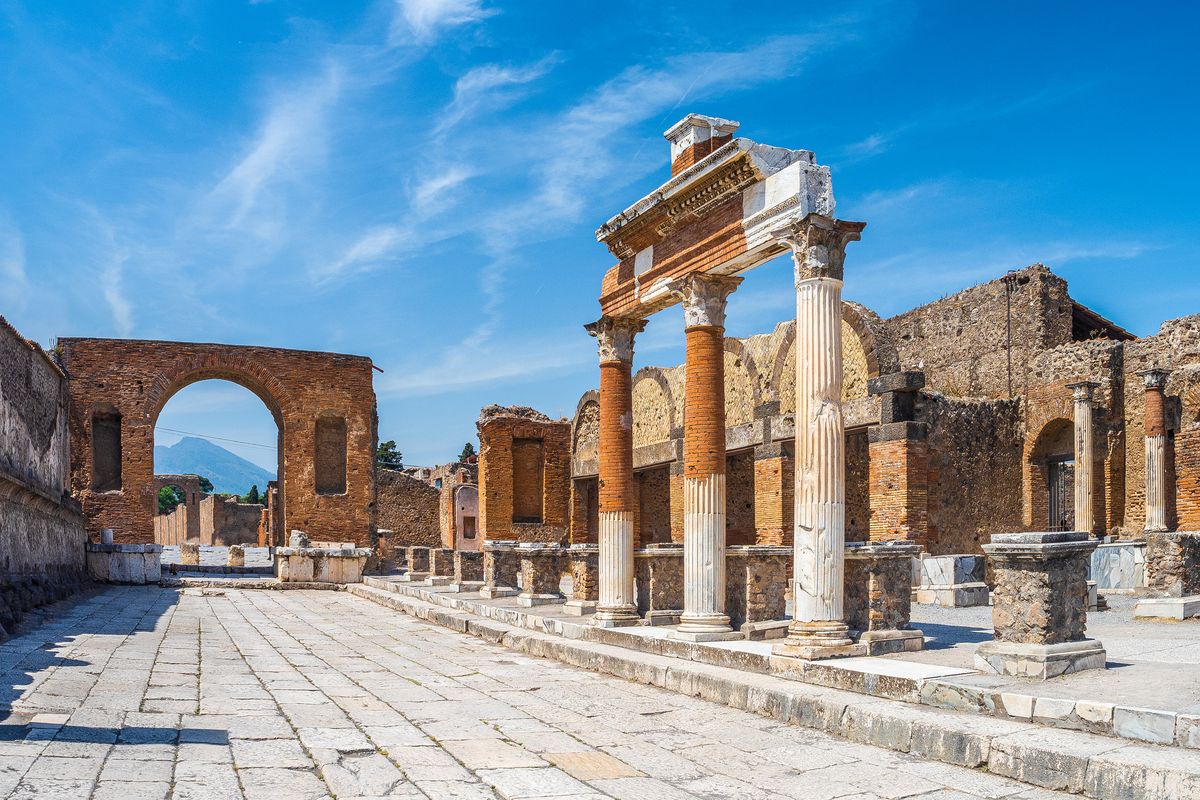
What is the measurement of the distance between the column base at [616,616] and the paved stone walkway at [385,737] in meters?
1.14

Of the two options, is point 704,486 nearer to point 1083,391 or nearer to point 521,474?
point 1083,391

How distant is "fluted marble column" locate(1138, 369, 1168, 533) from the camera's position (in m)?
18.6

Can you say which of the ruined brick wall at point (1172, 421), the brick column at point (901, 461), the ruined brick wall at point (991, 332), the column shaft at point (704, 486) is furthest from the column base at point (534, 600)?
the ruined brick wall at point (1172, 421)

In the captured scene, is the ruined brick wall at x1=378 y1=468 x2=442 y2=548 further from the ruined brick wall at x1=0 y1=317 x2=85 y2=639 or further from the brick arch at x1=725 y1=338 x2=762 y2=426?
the brick arch at x1=725 y1=338 x2=762 y2=426

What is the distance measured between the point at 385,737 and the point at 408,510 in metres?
30.6

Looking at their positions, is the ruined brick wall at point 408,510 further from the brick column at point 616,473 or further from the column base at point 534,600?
the brick column at point 616,473

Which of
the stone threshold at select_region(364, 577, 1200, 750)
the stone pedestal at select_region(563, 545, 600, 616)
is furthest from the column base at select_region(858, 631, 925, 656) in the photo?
the stone pedestal at select_region(563, 545, 600, 616)

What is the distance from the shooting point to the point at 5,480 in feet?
43.3

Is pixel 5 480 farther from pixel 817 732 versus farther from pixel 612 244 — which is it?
pixel 817 732

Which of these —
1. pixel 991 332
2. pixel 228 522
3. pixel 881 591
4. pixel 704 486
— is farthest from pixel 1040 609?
pixel 228 522

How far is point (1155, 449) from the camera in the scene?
61.5 ft

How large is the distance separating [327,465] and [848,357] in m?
15.7

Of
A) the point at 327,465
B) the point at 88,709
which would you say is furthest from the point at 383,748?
the point at 327,465

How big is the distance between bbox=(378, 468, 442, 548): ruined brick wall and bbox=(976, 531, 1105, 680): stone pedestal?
30.4m
